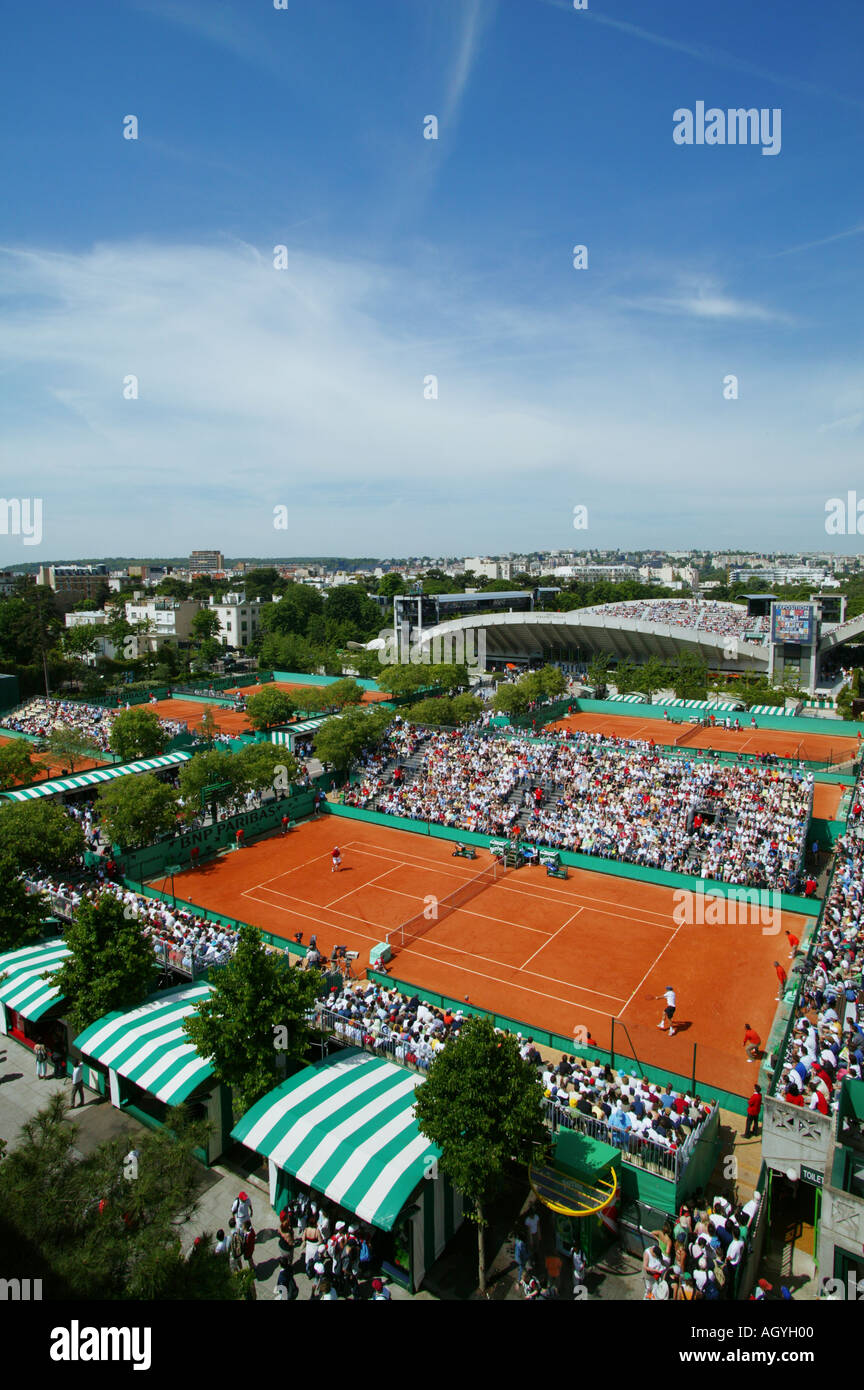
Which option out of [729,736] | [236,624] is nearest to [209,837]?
[729,736]

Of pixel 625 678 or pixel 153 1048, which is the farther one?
pixel 625 678

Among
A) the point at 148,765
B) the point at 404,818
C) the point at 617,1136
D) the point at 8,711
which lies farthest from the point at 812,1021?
the point at 8,711

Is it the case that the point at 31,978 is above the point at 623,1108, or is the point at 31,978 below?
above

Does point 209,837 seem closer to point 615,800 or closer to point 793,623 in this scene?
point 615,800

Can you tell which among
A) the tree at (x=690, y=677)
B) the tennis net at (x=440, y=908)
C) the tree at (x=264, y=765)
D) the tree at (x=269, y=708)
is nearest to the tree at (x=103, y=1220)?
the tennis net at (x=440, y=908)

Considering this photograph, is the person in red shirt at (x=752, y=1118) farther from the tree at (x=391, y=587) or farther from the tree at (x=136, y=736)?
the tree at (x=391, y=587)
